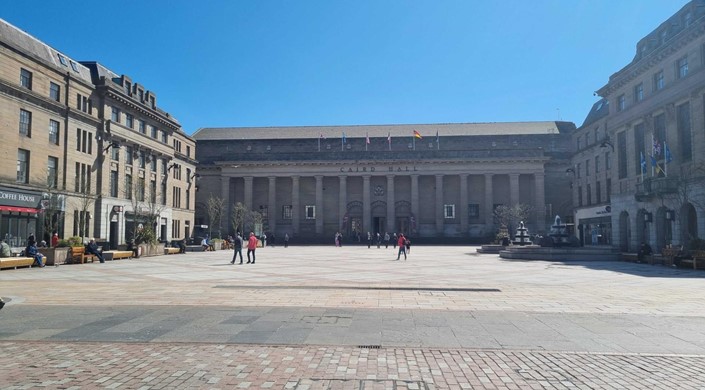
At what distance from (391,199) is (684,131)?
4444 centimetres

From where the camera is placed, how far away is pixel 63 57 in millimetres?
40875

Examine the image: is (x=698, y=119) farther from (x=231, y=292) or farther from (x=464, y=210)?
(x=464, y=210)

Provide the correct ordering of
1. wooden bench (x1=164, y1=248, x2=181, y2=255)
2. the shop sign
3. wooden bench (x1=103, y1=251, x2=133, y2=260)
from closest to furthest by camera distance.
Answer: wooden bench (x1=103, y1=251, x2=133, y2=260), the shop sign, wooden bench (x1=164, y1=248, x2=181, y2=255)

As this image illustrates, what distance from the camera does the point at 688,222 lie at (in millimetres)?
31828

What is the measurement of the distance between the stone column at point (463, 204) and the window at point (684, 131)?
131 ft

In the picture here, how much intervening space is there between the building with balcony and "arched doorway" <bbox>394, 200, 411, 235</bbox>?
3392 cm

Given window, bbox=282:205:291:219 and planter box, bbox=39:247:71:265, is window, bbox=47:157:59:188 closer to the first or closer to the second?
planter box, bbox=39:247:71:265

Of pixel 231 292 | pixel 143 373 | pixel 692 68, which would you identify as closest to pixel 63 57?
pixel 231 292

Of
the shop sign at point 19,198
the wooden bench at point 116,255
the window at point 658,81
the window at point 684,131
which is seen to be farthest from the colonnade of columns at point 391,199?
the wooden bench at point 116,255

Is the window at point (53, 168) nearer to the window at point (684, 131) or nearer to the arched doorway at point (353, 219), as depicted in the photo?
the arched doorway at point (353, 219)

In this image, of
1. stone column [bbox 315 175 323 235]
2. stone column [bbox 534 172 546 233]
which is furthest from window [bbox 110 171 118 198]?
stone column [bbox 534 172 546 233]

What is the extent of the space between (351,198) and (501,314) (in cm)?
6599

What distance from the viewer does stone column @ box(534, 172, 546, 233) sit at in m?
69.9

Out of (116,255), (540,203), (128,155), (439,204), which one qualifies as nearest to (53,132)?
(128,155)
